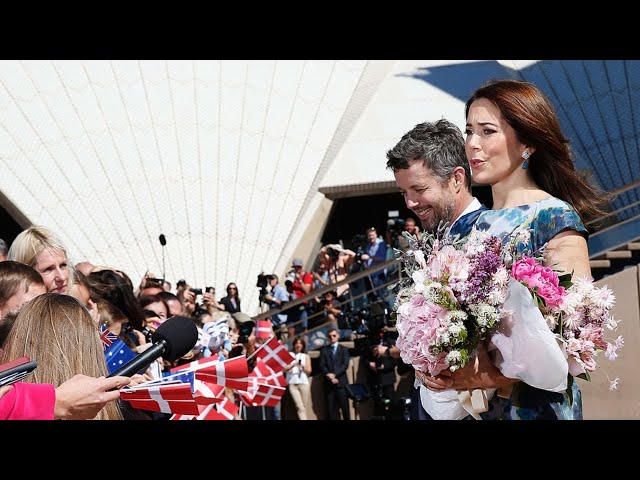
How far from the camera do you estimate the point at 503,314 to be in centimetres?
250

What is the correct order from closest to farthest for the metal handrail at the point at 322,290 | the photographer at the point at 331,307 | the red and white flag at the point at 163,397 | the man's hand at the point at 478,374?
the man's hand at the point at 478,374 < the red and white flag at the point at 163,397 < the metal handrail at the point at 322,290 < the photographer at the point at 331,307

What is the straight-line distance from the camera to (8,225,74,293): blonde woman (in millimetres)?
4652

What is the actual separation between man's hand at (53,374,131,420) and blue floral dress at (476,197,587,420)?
3.23 ft

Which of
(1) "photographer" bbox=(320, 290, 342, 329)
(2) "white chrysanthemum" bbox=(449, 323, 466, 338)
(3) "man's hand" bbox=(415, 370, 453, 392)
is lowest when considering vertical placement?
(3) "man's hand" bbox=(415, 370, 453, 392)

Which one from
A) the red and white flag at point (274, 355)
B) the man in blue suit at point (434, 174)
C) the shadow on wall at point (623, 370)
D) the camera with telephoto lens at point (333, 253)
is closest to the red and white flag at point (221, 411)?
the red and white flag at point (274, 355)

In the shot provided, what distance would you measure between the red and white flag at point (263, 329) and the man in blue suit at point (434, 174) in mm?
8004

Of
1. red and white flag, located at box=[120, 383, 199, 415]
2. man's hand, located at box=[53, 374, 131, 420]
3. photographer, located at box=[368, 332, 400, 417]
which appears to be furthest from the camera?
photographer, located at box=[368, 332, 400, 417]

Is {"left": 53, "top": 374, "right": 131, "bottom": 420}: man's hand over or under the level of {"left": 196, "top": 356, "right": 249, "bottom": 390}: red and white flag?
under

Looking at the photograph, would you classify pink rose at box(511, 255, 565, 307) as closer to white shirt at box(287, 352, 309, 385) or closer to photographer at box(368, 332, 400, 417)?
photographer at box(368, 332, 400, 417)

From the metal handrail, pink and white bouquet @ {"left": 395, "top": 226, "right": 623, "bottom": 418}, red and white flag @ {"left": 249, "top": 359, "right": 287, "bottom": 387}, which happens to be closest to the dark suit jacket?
the metal handrail

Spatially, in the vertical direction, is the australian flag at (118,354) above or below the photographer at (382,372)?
below

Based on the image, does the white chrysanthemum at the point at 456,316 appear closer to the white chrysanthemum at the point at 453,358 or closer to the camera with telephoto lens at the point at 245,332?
the white chrysanthemum at the point at 453,358

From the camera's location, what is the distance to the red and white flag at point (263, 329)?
37.0 ft
